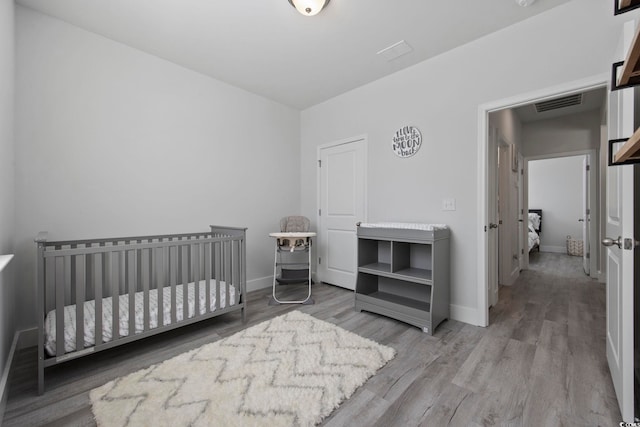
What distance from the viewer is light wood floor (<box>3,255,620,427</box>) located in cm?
134

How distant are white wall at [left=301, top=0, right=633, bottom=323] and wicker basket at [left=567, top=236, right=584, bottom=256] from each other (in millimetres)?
5366

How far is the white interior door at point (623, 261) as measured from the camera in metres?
1.24

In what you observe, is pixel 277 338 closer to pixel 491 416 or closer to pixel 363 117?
pixel 491 416

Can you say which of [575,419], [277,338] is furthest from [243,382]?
[575,419]

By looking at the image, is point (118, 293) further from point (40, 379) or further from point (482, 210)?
point (482, 210)

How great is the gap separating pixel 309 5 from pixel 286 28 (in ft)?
1.31

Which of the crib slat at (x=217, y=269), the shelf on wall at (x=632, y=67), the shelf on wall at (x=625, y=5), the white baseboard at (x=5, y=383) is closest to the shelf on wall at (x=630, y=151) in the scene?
the shelf on wall at (x=632, y=67)

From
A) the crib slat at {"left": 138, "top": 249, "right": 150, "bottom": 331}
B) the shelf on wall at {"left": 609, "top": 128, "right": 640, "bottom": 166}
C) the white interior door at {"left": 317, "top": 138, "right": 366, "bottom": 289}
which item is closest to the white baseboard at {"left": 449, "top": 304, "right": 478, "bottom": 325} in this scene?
the white interior door at {"left": 317, "top": 138, "right": 366, "bottom": 289}

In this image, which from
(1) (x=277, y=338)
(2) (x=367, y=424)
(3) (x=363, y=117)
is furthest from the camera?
(3) (x=363, y=117)

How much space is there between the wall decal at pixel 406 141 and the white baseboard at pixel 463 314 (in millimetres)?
1582

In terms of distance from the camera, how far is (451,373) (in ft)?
5.53

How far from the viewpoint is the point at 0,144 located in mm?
1489

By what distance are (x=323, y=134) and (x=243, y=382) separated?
308 cm

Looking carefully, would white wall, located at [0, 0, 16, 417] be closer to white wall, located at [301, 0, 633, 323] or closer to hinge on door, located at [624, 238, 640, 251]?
white wall, located at [301, 0, 633, 323]
